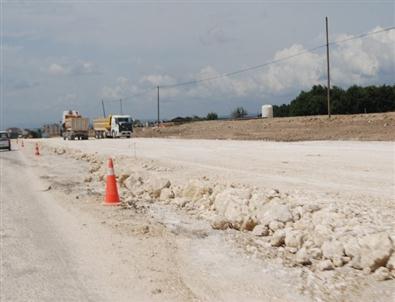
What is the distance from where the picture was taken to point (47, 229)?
9.48 meters

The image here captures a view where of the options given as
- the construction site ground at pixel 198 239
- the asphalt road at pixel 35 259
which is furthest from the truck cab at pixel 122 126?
the asphalt road at pixel 35 259

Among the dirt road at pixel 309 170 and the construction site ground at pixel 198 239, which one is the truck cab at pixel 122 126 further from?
the construction site ground at pixel 198 239

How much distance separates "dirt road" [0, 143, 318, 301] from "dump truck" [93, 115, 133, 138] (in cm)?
5034

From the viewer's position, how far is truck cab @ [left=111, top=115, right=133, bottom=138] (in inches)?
2426

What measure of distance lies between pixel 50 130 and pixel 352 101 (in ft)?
241

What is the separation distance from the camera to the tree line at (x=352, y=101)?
57938 millimetres

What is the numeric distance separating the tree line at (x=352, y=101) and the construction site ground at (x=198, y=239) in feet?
148

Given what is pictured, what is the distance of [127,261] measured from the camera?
716 centimetres

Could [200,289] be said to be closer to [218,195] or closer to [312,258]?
[312,258]

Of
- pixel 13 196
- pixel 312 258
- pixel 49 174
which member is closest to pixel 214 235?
pixel 312 258

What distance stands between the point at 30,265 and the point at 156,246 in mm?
1807

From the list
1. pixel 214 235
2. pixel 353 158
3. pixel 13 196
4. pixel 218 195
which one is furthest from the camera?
pixel 353 158

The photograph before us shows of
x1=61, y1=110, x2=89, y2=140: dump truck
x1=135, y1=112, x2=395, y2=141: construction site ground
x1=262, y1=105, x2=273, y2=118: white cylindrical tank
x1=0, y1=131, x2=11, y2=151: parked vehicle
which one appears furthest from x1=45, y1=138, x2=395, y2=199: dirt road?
x1=61, y1=110, x2=89, y2=140: dump truck

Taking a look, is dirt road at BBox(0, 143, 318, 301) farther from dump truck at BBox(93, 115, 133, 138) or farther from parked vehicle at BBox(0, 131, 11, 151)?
dump truck at BBox(93, 115, 133, 138)
